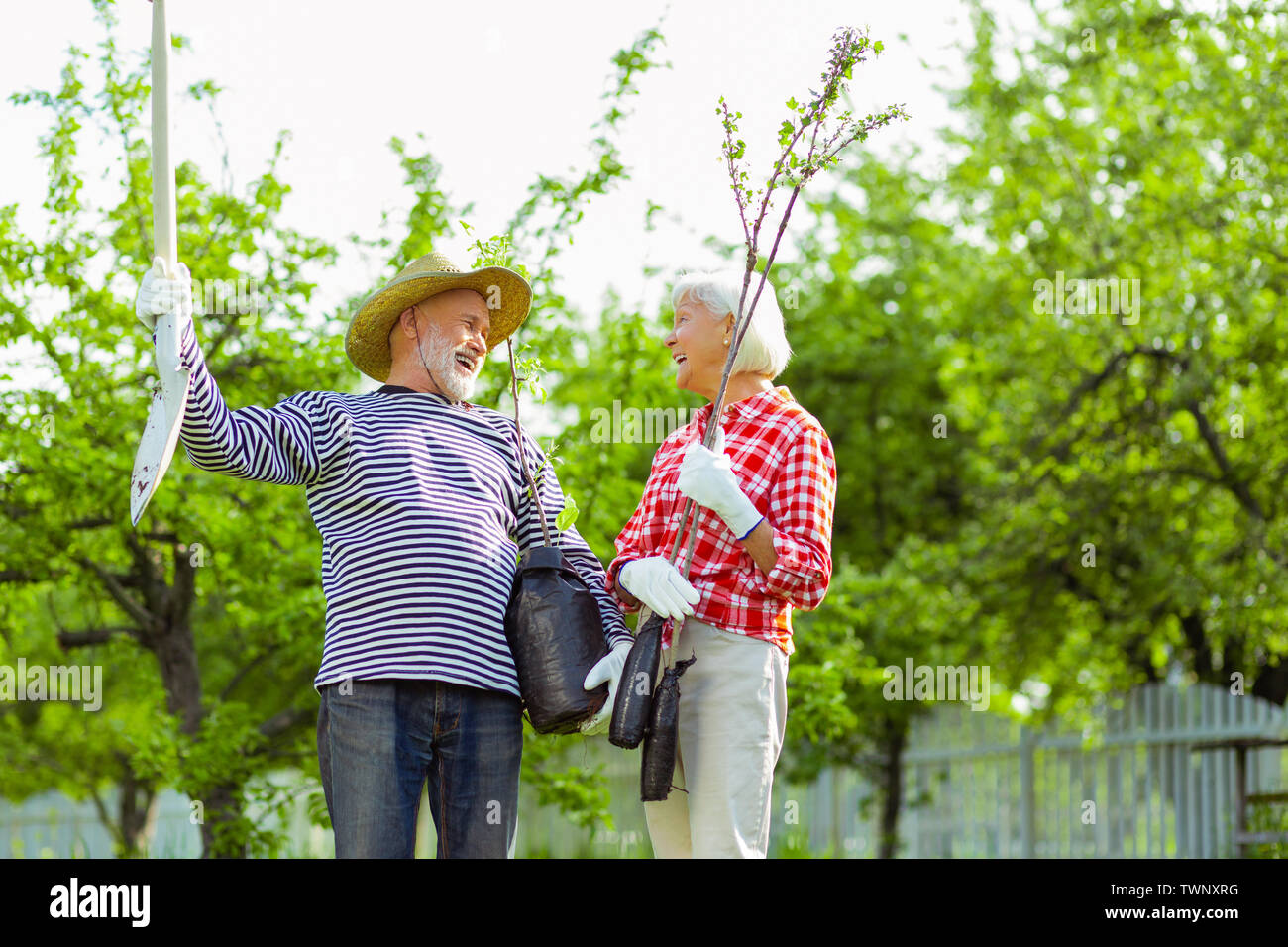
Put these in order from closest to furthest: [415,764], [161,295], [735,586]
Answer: [161,295], [415,764], [735,586]

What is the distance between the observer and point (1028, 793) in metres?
11.4

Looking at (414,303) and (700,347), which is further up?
(414,303)

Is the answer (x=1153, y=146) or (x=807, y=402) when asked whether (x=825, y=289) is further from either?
(x=1153, y=146)

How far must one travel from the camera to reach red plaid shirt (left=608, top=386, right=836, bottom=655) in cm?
307

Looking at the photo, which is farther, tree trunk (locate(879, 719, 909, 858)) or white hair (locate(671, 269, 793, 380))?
tree trunk (locate(879, 719, 909, 858))

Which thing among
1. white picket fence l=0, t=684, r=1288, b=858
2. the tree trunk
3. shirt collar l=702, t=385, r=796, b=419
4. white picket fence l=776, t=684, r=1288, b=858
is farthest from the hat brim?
the tree trunk

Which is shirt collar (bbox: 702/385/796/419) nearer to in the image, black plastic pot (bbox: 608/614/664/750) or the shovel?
black plastic pot (bbox: 608/614/664/750)

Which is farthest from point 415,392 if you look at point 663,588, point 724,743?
point 724,743

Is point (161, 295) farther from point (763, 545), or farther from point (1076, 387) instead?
point (1076, 387)

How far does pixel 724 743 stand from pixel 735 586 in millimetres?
346

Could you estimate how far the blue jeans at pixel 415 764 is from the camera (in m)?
2.88

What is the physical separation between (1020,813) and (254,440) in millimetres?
9666

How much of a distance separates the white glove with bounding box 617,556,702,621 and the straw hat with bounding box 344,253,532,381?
76cm

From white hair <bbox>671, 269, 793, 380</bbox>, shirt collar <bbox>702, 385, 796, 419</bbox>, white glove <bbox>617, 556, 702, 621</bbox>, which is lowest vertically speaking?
white glove <bbox>617, 556, 702, 621</bbox>
